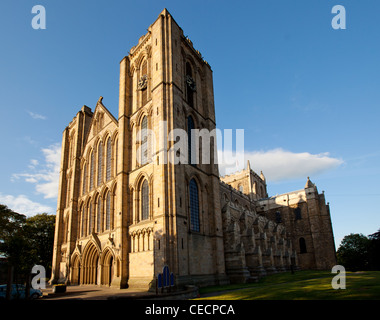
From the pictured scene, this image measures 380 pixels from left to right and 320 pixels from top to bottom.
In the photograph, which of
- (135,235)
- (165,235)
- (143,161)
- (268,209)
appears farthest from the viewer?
(268,209)

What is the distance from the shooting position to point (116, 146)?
32.8 m

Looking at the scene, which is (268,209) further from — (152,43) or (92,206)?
(152,43)

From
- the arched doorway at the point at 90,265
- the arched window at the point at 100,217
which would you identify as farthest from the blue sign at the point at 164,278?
the arched doorway at the point at 90,265

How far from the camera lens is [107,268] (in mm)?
28031

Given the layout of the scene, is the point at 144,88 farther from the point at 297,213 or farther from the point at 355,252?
the point at 355,252

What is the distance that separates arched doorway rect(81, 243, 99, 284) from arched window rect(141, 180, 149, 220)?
9115 mm

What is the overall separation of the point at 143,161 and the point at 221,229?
11045mm

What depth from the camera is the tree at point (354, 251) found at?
194 feet

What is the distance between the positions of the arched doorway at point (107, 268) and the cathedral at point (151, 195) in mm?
97

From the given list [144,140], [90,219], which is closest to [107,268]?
[90,219]

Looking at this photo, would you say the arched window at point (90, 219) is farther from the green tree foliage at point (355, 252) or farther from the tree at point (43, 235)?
the green tree foliage at point (355, 252)

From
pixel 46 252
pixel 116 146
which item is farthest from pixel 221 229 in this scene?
pixel 46 252

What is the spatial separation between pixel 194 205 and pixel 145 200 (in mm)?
4974
